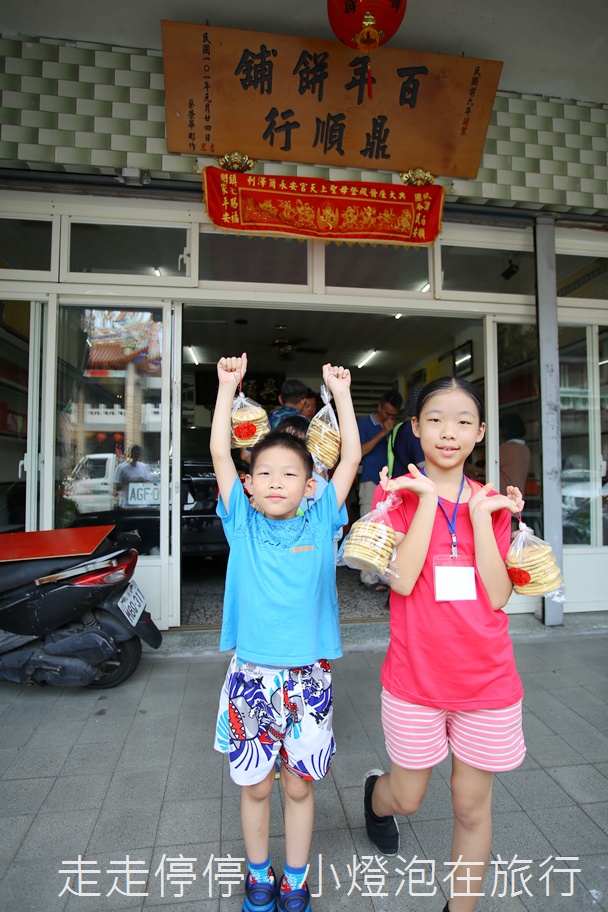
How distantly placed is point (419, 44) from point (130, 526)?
4205 mm

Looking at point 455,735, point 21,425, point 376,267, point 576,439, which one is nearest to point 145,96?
point 376,267

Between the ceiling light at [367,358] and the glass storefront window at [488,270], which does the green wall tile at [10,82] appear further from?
the ceiling light at [367,358]

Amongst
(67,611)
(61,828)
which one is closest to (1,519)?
(67,611)

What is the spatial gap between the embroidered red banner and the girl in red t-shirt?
109 inches

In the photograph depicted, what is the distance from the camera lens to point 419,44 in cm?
376

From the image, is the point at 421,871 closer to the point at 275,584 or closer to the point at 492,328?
the point at 275,584

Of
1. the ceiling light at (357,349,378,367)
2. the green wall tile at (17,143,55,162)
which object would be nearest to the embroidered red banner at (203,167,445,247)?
the green wall tile at (17,143,55,162)

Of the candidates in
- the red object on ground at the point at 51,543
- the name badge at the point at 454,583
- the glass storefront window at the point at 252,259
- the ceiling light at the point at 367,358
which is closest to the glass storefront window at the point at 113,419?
the glass storefront window at the point at 252,259

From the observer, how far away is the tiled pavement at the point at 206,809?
66.6 inches

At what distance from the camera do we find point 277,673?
5.13 feet

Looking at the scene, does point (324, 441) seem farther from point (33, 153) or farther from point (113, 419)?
point (33, 153)

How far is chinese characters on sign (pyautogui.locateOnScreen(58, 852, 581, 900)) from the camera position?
5.54 ft

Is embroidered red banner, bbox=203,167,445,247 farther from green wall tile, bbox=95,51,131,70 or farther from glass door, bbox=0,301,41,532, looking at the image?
glass door, bbox=0,301,41,532

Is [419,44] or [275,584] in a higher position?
[419,44]
